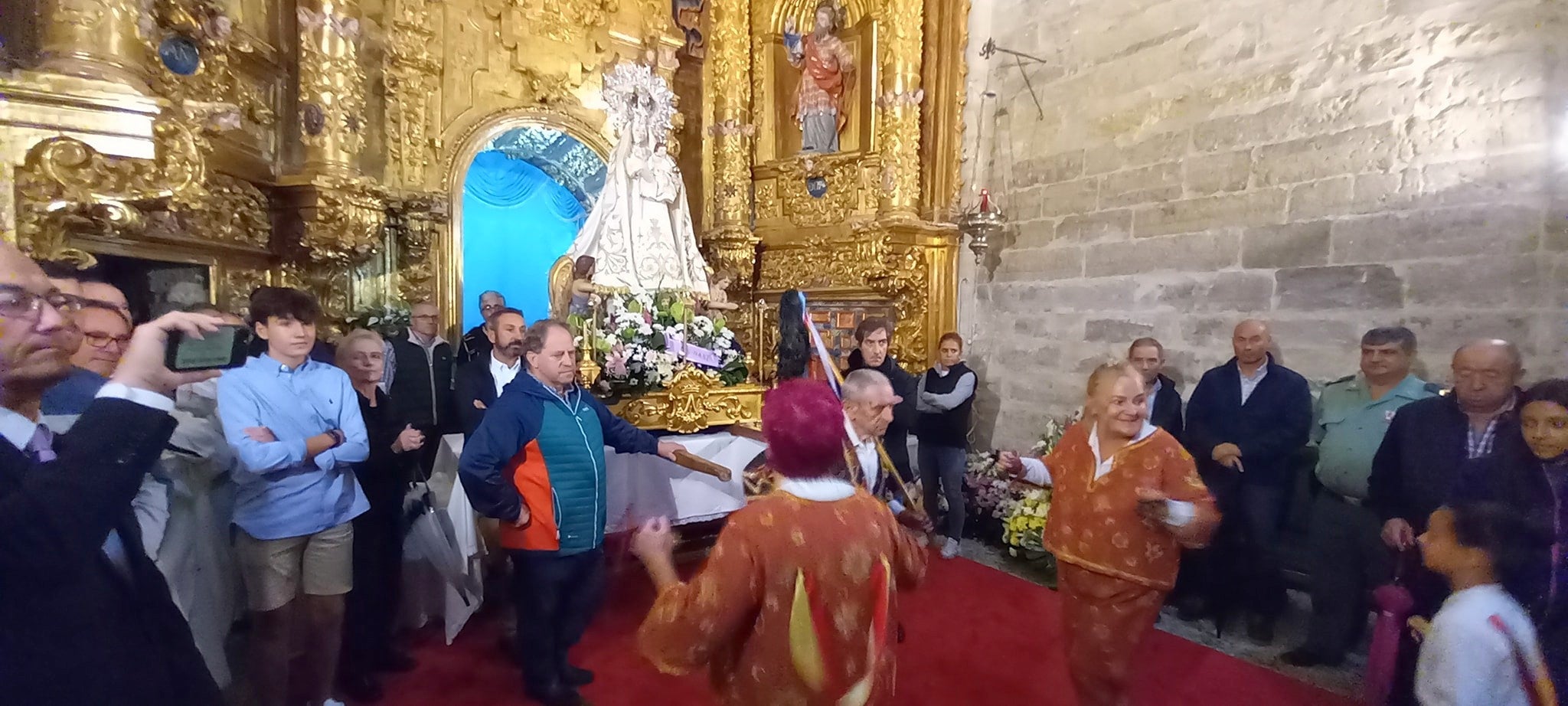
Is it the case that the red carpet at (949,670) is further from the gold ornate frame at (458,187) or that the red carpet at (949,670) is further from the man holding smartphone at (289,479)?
the gold ornate frame at (458,187)

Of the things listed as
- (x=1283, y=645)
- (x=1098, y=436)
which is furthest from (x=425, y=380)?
(x=1283, y=645)

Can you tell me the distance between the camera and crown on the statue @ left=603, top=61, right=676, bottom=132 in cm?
580

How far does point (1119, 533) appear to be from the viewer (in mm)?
2523

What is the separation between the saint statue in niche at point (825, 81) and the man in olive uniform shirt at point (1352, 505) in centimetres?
464

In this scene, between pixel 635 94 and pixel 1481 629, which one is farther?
pixel 635 94

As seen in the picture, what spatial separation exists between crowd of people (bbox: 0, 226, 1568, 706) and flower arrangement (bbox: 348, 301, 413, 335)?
33.9 inches

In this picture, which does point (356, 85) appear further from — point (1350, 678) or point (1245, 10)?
point (1350, 678)

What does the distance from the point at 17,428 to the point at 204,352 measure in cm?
84

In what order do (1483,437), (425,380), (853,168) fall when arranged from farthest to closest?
(853,168) → (425,380) → (1483,437)

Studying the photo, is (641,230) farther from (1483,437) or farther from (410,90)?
(1483,437)

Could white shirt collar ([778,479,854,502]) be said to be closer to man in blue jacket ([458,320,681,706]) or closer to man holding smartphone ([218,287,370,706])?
man in blue jacket ([458,320,681,706])

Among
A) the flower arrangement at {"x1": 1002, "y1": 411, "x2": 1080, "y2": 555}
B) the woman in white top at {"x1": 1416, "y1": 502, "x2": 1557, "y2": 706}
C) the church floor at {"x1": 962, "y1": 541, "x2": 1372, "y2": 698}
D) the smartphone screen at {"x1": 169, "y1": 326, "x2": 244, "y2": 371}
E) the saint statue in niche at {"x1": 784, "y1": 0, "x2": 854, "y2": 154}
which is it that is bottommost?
the church floor at {"x1": 962, "y1": 541, "x2": 1372, "y2": 698}

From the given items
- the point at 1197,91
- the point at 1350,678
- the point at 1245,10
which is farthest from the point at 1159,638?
the point at 1245,10

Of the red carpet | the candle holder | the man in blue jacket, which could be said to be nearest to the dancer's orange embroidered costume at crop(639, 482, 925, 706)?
the man in blue jacket
